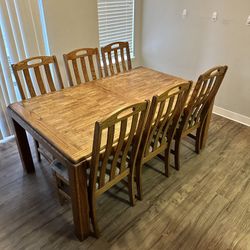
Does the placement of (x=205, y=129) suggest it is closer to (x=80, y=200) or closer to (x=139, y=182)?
(x=139, y=182)

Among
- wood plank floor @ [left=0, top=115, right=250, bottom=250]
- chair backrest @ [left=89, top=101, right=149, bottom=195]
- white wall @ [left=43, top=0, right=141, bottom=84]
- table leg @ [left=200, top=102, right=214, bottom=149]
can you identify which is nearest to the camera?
Result: chair backrest @ [left=89, top=101, right=149, bottom=195]

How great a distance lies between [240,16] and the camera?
274 centimetres

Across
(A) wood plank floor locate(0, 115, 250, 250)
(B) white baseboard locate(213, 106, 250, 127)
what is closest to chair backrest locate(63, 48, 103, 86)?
(A) wood plank floor locate(0, 115, 250, 250)

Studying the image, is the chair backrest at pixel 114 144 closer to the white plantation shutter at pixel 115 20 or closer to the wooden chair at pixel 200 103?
the wooden chair at pixel 200 103

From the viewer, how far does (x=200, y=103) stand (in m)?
2.10

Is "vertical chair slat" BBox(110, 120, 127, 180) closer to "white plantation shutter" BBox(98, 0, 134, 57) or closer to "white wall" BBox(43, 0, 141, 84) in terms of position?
"white wall" BBox(43, 0, 141, 84)

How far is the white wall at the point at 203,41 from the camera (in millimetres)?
2840

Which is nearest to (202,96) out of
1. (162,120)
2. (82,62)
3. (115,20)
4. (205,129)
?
(162,120)

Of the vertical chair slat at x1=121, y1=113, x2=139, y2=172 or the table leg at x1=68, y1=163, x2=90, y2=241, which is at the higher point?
the vertical chair slat at x1=121, y1=113, x2=139, y2=172

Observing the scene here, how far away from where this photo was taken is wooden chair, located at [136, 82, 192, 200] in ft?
5.23

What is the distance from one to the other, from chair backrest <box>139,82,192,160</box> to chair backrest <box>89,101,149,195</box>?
0.33 ft

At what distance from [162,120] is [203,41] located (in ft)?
6.34

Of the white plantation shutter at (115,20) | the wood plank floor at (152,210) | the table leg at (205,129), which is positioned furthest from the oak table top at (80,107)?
the white plantation shutter at (115,20)

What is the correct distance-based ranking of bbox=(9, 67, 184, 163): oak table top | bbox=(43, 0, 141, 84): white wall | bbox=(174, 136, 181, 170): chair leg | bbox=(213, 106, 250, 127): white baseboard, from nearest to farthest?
1. bbox=(9, 67, 184, 163): oak table top
2. bbox=(174, 136, 181, 170): chair leg
3. bbox=(43, 0, 141, 84): white wall
4. bbox=(213, 106, 250, 127): white baseboard
